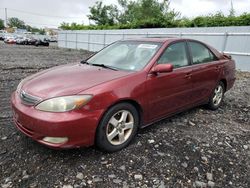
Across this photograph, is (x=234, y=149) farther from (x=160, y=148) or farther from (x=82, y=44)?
(x=82, y=44)

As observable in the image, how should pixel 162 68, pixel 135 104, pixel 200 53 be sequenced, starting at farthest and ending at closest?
pixel 200 53, pixel 162 68, pixel 135 104

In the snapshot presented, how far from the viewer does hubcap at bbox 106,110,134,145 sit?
3.20 meters

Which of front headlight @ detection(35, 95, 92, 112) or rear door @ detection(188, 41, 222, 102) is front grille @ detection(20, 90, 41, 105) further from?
rear door @ detection(188, 41, 222, 102)

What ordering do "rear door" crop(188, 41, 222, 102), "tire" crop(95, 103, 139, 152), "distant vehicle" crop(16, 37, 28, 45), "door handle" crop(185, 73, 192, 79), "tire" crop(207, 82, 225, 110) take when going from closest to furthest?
"tire" crop(95, 103, 139, 152) → "door handle" crop(185, 73, 192, 79) → "rear door" crop(188, 41, 222, 102) → "tire" crop(207, 82, 225, 110) → "distant vehicle" crop(16, 37, 28, 45)

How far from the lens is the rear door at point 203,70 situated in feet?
14.7

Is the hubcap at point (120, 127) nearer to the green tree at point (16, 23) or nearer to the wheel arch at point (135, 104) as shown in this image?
the wheel arch at point (135, 104)

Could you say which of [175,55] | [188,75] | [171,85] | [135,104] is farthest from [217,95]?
[135,104]

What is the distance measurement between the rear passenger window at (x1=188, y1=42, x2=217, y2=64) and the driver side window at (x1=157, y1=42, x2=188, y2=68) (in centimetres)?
25

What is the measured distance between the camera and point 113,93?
306 cm

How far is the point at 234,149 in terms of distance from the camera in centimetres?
363

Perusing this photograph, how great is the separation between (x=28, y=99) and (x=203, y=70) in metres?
3.05

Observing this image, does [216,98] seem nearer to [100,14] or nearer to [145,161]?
[145,161]

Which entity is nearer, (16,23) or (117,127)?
(117,127)

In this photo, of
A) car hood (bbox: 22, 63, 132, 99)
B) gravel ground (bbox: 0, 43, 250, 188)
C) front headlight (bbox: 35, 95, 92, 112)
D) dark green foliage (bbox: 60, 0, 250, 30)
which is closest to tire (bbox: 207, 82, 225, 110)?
gravel ground (bbox: 0, 43, 250, 188)
